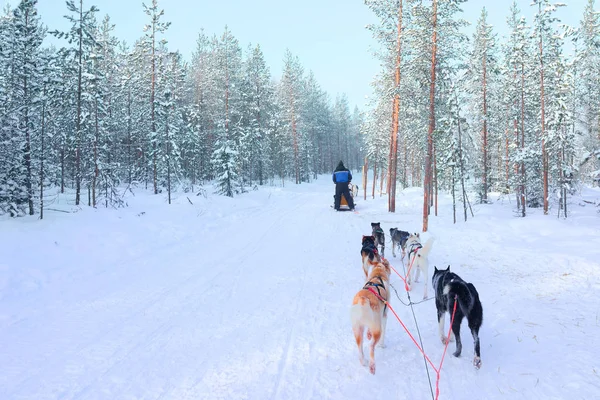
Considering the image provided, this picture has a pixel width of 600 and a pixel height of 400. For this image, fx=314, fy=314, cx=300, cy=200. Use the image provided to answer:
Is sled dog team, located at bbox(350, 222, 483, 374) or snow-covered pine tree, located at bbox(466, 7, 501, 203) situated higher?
snow-covered pine tree, located at bbox(466, 7, 501, 203)

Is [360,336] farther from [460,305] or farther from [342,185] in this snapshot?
[342,185]

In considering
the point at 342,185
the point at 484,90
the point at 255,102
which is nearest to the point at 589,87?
the point at 484,90

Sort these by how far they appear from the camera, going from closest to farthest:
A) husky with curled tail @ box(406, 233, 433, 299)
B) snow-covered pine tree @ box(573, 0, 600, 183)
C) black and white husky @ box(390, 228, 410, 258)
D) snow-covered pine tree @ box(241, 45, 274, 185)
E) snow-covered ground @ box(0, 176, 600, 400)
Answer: snow-covered ground @ box(0, 176, 600, 400)
husky with curled tail @ box(406, 233, 433, 299)
black and white husky @ box(390, 228, 410, 258)
snow-covered pine tree @ box(573, 0, 600, 183)
snow-covered pine tree @ box(241, 45, 274, 185)

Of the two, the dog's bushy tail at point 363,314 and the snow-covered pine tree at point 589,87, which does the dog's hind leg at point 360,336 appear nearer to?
the dog's bushy tail at point 363,314

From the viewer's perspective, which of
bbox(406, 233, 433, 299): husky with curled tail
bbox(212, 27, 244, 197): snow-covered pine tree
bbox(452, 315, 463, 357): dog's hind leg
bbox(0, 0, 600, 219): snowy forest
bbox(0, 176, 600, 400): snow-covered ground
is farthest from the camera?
bbox(212, 27, 244, 197): snow-covered pine tree

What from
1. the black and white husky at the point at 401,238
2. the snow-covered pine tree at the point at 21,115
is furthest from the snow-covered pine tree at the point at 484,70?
the snow-covered pine tree at the point at 21,115

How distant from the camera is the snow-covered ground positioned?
3.67 m

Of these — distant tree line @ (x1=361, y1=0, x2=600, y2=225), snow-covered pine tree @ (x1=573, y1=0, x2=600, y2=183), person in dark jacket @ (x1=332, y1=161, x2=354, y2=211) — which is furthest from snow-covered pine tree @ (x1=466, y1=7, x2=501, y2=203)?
person in dark jacket @ (x1=332, y1=161, x2=354, y2=211)

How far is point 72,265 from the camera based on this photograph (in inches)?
316

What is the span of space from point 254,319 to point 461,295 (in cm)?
324

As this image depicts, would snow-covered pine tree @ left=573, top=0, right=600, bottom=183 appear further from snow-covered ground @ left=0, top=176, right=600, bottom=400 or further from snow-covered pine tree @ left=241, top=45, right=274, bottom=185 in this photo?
snow-covered pine tree @ left=241, top=45, right=274, bottom=185

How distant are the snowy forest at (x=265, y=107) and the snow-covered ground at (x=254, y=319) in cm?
524

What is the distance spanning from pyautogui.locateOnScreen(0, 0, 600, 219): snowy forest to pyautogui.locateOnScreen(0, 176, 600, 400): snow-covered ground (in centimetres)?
524

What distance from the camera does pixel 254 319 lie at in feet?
17.6
